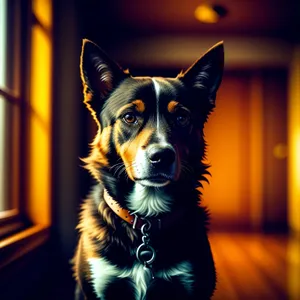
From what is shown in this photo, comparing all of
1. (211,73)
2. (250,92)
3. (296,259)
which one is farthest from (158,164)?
(250,92)

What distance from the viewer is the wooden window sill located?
3.84 feet

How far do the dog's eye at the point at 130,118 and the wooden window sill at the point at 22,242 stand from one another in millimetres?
566

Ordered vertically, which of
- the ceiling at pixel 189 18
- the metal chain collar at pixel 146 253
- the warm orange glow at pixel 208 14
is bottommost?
the metal chain collar at pixel 146 253

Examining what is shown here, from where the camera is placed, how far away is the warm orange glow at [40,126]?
4.28 ft

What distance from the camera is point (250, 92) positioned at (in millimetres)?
3502

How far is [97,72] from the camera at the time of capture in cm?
87

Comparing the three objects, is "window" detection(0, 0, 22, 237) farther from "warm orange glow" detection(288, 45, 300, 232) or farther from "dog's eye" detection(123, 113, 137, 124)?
"warm orange glow" detection(288, 45, 300, 232)

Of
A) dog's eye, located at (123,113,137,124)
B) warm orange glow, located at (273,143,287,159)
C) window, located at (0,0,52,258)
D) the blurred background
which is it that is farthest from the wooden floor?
warm orange glow, located at (273,143,287,159)

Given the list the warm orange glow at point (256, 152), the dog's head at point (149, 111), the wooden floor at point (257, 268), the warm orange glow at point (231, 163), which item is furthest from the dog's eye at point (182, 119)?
the warm orange glow at point (256, 152)

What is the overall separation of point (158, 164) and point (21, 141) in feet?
2.26

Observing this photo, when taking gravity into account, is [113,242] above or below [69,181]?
below

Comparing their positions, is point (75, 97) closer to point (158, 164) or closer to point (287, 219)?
point (158, 164)

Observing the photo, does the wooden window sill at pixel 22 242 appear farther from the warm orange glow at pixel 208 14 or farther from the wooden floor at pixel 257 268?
the warm orange glow at pixel 208 14

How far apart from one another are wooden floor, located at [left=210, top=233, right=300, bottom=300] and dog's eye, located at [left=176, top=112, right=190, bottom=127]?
80 cm
